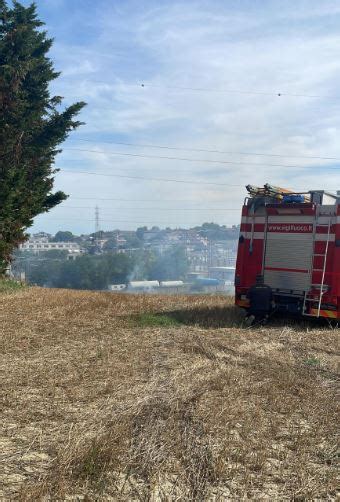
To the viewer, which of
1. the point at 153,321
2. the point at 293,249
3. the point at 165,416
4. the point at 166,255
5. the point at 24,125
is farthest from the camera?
the point at 166,255

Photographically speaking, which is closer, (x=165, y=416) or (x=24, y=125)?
(x=165, y=416)

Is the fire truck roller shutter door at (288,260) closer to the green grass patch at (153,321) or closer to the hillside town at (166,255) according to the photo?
the green grass patch at (153,321)

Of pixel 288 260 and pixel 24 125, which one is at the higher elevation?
pixel 24 125

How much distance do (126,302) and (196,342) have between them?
18.2 ft

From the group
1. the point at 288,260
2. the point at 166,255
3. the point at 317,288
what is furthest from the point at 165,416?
the point at 166,255

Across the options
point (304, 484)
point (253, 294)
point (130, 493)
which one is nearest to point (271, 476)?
point (304, 484)

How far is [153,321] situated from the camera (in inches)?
445

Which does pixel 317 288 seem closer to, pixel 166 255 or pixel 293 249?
pixel 293 249

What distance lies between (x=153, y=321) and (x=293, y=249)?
3.74 meters

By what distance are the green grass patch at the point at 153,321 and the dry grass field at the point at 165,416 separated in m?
1.03

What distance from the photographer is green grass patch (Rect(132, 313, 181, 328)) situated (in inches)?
433

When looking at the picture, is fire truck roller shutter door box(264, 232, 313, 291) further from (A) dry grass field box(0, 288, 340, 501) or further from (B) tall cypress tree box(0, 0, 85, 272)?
(B) tall cypress tree box(0, 0, 85, 272)

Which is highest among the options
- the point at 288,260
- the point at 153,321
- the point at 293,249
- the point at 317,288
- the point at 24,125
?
the point at 24,125

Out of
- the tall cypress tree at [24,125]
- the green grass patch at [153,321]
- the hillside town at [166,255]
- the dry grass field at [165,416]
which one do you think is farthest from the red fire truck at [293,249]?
the hillside town at [166,255]
